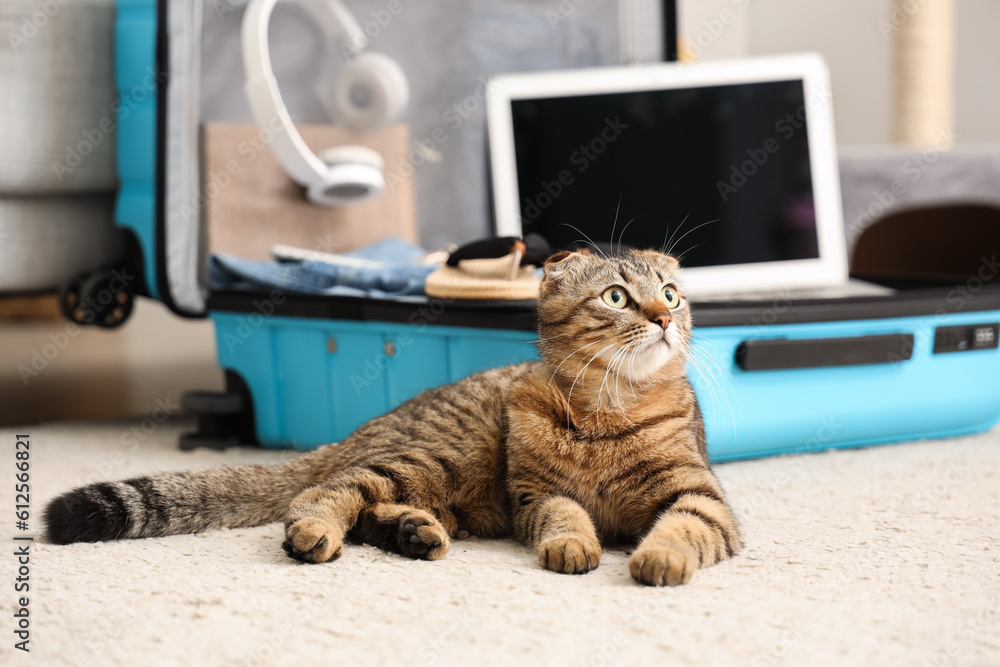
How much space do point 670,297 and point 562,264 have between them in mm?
142

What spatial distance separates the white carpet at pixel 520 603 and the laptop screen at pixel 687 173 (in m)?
0.72

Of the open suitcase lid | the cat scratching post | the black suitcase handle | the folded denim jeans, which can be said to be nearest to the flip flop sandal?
the folded denim jeans

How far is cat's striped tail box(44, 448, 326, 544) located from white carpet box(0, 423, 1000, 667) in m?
0.02

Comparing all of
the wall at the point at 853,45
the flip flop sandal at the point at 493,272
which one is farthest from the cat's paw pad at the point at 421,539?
the wall at the point at 853,45

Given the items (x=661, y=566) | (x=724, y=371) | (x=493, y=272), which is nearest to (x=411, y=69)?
(x=493, y=272)

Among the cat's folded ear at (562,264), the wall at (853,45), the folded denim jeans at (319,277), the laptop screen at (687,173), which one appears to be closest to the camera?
the cat's folded ear at (562,264)

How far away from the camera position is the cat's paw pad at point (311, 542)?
965 millimetres

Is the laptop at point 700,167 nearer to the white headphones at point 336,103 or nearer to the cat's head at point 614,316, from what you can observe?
the white headphones at point 336,103

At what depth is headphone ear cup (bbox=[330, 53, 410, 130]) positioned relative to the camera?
6.93ft

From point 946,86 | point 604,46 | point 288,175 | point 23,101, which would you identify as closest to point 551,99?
point 288,175

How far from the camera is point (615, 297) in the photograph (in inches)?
41.4

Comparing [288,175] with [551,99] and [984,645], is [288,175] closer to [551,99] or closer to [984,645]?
[551,99]

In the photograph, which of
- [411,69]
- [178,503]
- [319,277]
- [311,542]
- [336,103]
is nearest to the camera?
[311,542]

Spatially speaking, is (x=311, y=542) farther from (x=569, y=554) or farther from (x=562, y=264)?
(x=562, y=264)
